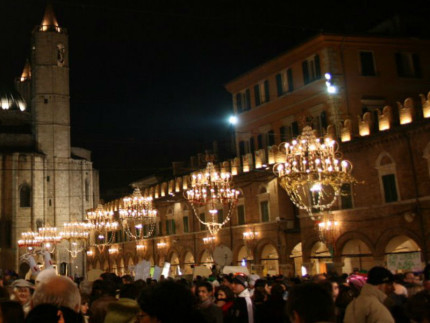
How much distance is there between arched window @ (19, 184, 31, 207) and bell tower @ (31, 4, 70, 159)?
163 inches

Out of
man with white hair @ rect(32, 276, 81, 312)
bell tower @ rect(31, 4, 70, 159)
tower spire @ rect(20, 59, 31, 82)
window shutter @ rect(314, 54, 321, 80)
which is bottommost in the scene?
man with white hair @ rect(32, 276, 81, 312)

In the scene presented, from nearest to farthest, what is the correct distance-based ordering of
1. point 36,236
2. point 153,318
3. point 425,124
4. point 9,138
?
point 153,318 → point 425,124 → point 36,236 → point 9,138

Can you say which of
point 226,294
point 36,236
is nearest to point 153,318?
point 226,294

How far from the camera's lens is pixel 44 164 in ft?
179

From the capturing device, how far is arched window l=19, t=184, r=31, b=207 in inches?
2093

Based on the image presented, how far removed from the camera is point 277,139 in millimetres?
30484

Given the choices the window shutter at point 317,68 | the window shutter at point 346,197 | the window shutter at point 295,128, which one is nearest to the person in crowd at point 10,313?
the window shutter at point 346,197

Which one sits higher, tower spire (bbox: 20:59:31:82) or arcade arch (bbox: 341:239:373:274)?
tower spire (bbox: 20:59:31:82)

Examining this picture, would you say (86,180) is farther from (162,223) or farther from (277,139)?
(277,139)

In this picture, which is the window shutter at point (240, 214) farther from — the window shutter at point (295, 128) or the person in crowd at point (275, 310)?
the person in crowd at point (275, 310)

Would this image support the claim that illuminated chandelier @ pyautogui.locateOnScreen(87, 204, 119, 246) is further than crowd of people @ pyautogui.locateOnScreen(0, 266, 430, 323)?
Yes

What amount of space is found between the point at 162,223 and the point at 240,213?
11.1m

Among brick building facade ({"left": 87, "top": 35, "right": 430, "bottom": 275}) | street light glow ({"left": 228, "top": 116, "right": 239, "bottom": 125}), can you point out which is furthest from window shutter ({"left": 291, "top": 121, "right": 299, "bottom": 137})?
street light glow ({"left": 228, "top": 116, "right": 239, "bottom": 125})

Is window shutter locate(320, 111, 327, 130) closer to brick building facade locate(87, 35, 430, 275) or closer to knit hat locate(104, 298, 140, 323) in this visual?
brick building facade locate(87, 35, 430, 275)
